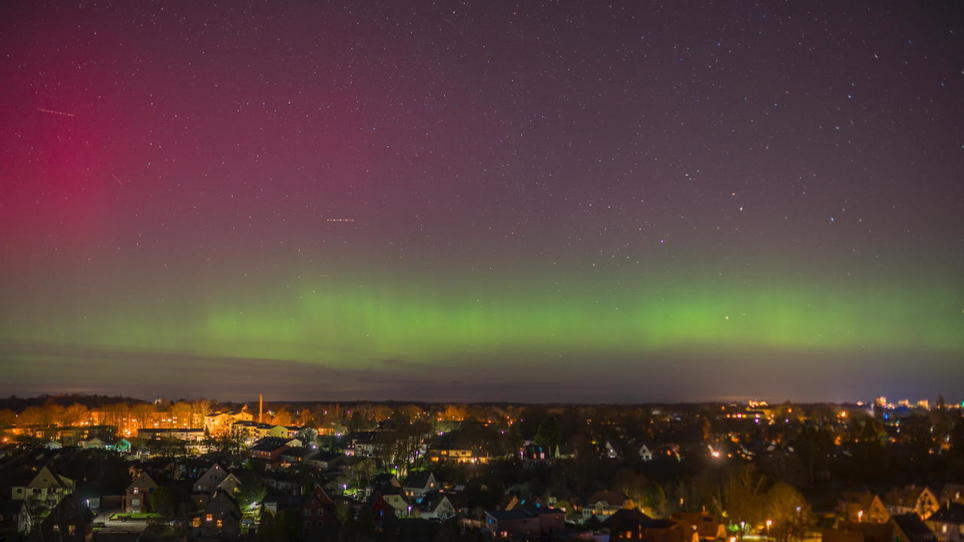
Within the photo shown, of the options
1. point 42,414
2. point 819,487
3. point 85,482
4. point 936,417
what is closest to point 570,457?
point 819,487

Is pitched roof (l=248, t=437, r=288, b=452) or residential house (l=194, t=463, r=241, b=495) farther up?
residential house (l=194, t=463, r=241, b=495)

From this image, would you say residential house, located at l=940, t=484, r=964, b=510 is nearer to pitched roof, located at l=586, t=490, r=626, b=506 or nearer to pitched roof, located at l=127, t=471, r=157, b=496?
pitched roof, located at l=586, t=490, r=626, b=506

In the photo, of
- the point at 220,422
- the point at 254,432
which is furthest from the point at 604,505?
the point at 220,422

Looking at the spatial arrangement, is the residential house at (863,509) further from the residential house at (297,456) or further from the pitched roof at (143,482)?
the residential house at (297,456)

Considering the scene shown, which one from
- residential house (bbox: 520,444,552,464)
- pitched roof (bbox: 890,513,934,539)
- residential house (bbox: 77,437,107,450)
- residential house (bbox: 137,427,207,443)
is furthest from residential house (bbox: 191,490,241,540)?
residential house (bbox: 137,427,207,443)

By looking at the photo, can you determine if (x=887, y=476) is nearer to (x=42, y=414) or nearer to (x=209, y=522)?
(x=209, y=522)

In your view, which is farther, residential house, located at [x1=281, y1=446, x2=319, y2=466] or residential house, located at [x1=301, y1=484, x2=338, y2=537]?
residential house, located at [x1=281, y1=446, x2=319, y2=466]

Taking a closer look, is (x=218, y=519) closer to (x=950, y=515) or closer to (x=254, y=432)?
(x=950, y=515)
